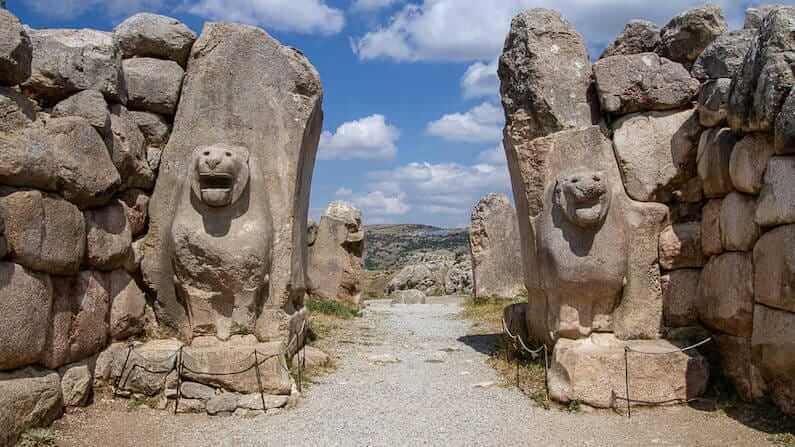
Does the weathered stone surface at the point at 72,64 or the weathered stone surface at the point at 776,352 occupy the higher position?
the weathered stone surface at the point at 72,64

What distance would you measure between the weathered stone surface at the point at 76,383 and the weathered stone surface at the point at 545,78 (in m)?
4.45

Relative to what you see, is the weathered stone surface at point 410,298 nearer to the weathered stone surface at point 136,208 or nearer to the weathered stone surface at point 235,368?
the weathered stone surface at point 136,208

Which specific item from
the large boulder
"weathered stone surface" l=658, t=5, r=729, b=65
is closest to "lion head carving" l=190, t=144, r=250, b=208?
"weathered stone surface" l=658, t=5, r=729, b=65

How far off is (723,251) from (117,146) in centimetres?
520

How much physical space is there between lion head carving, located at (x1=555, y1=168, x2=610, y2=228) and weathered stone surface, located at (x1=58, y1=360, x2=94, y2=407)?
164 inches

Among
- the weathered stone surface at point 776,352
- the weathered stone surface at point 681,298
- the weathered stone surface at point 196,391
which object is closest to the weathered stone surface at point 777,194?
the weathered stone surface at point 776,352

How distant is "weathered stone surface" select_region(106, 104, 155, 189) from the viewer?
5664 millimetres

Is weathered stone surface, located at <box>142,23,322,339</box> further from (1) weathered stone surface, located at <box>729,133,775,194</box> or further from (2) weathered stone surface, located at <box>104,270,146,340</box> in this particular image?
(1) weathered stone surface, located at <box>729,133,775,194</box>

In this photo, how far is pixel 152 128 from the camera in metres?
6.30

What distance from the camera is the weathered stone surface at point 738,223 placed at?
→ 5031mm

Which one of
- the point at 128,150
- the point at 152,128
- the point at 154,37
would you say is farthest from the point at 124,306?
the point at 154,37

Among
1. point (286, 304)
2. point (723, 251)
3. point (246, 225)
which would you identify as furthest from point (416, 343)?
point (723, 251)

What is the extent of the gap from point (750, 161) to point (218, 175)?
14.0ft

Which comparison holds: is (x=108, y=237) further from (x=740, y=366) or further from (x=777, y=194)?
(x=740, y=366)
